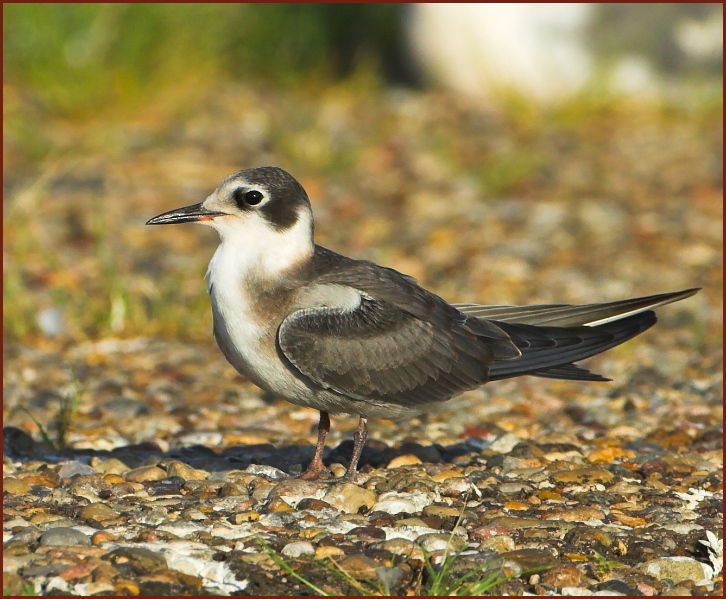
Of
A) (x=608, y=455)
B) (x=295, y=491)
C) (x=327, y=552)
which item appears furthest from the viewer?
(x=608, y=455)

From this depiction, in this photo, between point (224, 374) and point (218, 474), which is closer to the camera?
point (218, 474)

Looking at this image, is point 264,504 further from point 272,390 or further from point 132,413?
point 132,413

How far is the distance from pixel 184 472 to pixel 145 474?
0.55 ft

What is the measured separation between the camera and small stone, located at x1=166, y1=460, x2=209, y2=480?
4891 mm

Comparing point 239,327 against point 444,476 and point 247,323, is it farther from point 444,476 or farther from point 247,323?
point 444,476

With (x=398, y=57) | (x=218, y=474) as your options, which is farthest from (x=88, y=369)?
(x=398, y=57)

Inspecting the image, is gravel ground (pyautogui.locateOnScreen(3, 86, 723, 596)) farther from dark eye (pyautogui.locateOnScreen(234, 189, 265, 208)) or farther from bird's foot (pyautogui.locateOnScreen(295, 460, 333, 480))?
dark eye (pyautogui.locateOnScreen(234, 189, 265, 208))

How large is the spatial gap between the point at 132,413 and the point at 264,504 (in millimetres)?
1728

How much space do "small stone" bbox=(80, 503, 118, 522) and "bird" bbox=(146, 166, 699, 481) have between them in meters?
0.78

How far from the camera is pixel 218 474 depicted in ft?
16.3

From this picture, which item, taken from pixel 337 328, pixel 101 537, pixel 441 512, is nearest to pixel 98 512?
pixel 101 537

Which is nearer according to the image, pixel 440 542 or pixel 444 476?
pixel 440 542

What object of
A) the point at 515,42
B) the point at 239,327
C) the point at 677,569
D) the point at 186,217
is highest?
the point at 515,42

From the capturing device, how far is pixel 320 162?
991cm
